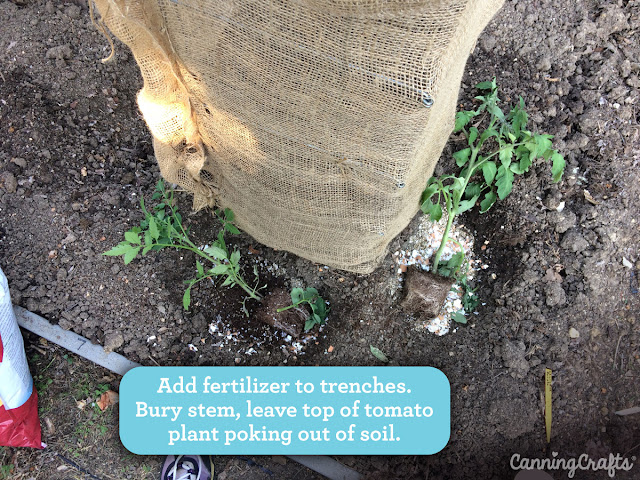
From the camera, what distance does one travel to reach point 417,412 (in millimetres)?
1679

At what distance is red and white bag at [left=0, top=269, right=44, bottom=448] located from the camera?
5.23ft

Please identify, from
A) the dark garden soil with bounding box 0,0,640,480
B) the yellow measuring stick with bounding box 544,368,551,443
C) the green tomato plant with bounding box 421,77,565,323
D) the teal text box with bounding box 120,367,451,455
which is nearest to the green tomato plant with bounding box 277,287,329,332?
the dark garden soil with bounding box 0,0,640,480

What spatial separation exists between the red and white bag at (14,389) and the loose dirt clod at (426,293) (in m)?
1.32

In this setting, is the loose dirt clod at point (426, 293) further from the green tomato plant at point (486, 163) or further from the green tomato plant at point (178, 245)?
the green tomato plant at point (178, 245)

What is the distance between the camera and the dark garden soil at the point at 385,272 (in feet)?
5.70

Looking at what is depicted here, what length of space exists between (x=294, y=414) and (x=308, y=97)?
1.06 meters

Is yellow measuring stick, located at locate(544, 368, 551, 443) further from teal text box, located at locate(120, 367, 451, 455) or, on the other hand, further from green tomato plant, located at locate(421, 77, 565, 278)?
green tomato plant, located at locate(421, 77, 565, 278)

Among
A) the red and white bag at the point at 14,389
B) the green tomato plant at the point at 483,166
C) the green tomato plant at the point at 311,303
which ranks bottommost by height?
the red and white bag at the point at 14,389

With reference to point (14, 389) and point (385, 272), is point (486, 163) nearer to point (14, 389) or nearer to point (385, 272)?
point (385, 272)

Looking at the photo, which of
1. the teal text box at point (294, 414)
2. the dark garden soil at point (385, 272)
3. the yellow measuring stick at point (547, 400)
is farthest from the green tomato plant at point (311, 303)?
the yellow measuring stick at point (547, 400)

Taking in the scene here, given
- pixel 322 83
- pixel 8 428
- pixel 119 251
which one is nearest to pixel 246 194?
pixel 119 251

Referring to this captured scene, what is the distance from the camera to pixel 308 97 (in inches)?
44.0

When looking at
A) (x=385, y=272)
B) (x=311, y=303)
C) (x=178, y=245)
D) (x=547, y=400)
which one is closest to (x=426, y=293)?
(x=385, y=272)

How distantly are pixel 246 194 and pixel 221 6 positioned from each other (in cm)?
62
